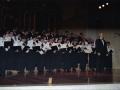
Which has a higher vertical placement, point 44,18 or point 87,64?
point 44,18

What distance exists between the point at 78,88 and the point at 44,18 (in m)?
12.6

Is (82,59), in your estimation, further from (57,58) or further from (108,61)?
(108,61)

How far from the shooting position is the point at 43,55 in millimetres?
12344

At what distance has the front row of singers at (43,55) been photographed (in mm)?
10961

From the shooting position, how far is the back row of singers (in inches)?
432

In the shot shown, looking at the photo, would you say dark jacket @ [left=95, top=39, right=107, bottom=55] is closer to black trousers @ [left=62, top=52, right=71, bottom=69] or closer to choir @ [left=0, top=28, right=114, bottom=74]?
choir @ [left=0, top=28, right=114, bottom=74]

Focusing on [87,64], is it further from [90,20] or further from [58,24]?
[58,24]

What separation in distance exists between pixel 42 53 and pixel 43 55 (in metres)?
0.11

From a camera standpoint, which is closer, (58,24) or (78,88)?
(78,88)

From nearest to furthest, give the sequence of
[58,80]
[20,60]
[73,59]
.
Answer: [58,80], [20,60], [73,59]

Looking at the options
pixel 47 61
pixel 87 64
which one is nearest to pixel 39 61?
pixel 47 61

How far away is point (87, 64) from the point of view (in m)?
13.8

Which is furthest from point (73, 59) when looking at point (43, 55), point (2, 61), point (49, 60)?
point (2, 61)

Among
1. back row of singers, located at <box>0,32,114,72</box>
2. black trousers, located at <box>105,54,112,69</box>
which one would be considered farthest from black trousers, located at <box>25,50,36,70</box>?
black trousers, located at <box>105,54,112,69</box>
